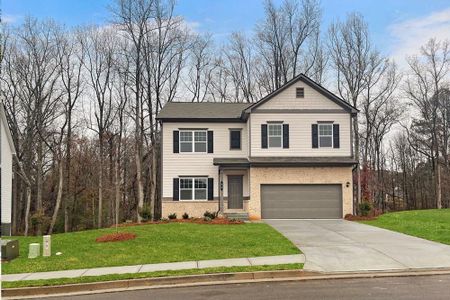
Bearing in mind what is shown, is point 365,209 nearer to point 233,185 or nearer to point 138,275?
point 233,185

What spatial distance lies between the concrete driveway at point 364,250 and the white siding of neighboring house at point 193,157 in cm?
930

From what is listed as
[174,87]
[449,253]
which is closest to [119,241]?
[449,253]

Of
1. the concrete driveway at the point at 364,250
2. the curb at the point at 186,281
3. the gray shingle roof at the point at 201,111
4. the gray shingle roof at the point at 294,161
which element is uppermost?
the gray shingle roof at the point at 201,111

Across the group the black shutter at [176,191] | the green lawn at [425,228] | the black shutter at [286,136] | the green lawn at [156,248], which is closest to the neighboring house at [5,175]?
the green lawn at [156,248]

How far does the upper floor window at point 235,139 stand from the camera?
2734cm

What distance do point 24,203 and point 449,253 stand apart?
37.9 meters

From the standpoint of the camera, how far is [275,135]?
85.3 ft

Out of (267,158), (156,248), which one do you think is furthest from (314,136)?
(156,248)

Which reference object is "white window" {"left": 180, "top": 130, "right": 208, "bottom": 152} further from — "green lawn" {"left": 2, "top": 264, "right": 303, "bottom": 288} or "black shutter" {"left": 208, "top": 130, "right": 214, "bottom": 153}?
"green lawn" {"left": 2, "top": 264, "right": 303, "bottom": 288}

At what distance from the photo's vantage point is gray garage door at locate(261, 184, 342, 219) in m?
25.3

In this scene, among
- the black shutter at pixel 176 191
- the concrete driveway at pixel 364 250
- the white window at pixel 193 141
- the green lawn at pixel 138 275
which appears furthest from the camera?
the white window at pixel 193 141

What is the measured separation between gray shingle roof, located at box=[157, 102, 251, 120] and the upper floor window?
91 cm

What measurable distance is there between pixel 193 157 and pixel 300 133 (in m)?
6.86

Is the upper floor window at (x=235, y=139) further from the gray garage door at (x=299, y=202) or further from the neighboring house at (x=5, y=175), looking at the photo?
the neighboring house at (x=5, y=175)
